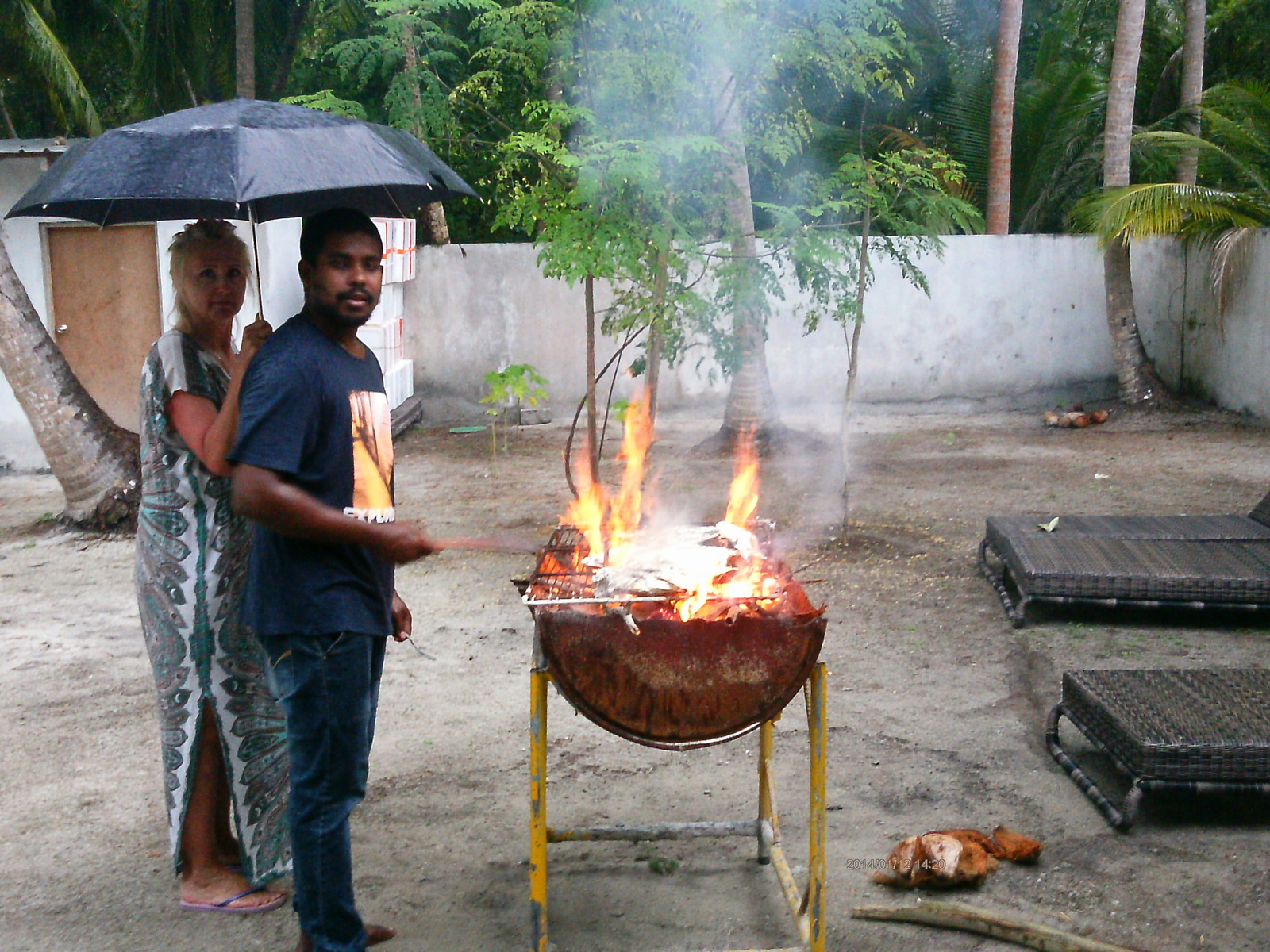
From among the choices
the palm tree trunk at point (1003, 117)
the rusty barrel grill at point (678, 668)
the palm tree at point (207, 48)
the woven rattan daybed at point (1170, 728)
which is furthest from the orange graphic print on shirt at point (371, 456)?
the palm tree at point (207, 48)

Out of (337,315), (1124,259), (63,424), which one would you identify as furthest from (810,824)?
(1124,259)

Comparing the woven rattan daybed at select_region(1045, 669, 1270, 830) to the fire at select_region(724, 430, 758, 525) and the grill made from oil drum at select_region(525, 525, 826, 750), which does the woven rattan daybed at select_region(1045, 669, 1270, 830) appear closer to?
the fire at select_region(724, 430, 758, 525)

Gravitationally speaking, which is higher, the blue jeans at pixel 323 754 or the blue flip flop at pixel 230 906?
the blue jeans at pixel 323 754

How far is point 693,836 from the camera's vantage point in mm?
3357

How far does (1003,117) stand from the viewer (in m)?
14.2

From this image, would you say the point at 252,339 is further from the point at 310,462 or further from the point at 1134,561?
the point at 1134,561

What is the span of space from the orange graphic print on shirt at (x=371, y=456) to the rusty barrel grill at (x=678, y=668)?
41cm

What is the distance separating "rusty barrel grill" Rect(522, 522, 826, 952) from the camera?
263 centimetres

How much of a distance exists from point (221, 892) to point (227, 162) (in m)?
2.01

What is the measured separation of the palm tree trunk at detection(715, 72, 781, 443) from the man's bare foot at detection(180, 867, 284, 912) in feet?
14.4

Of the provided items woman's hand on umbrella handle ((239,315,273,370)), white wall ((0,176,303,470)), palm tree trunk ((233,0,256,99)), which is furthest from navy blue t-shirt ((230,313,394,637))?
palm tree trunk ((233,0,256,99))

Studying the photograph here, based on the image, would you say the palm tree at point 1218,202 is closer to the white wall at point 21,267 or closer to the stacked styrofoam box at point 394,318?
the stacked styrofoam box at point 394,318

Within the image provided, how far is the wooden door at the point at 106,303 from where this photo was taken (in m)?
10.3

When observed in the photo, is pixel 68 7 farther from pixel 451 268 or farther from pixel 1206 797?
pixel 1206 797
